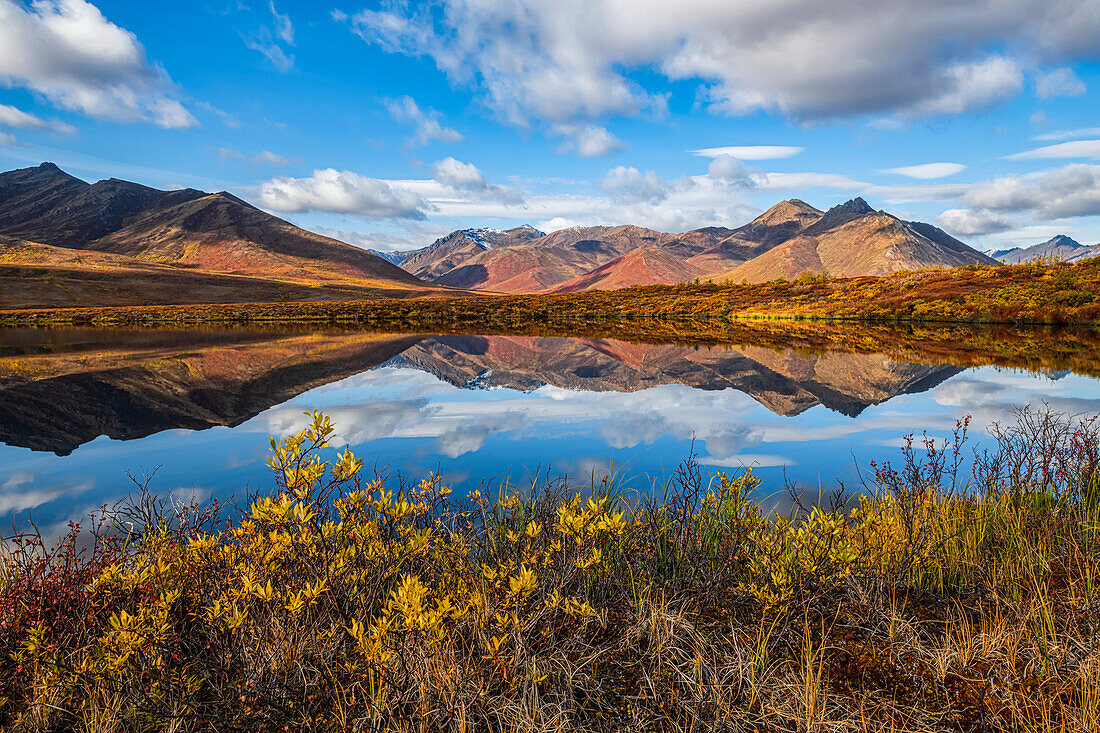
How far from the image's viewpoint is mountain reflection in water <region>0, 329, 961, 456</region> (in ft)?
55.3

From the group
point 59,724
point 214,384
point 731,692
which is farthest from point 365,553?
point 214,384

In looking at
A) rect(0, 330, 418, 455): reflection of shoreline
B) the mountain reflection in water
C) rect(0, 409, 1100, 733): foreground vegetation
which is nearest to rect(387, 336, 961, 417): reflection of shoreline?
the mountain reflection in water

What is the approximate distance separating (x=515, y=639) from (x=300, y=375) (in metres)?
25.2

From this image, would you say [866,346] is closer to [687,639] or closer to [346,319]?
[687,639]

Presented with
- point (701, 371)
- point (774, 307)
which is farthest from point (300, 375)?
point (774, 307)

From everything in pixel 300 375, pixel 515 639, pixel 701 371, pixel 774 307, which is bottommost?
pixel 300 375

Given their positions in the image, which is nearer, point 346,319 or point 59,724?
point 59,724

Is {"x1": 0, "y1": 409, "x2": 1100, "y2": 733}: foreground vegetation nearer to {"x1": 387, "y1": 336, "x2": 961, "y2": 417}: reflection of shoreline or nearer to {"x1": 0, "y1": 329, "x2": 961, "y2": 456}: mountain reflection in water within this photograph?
{"x1": 0, "y1": 329, "x2": 961, "y2": 456}: mountain reflection in water

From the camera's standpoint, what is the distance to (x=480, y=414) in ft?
57.7

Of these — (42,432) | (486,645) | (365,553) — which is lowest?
(42,432)

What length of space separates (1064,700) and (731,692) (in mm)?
2092

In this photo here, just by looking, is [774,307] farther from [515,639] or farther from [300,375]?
[515,639]

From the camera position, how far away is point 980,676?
368 centimetres

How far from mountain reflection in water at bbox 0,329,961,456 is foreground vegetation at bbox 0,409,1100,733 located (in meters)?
12.5
